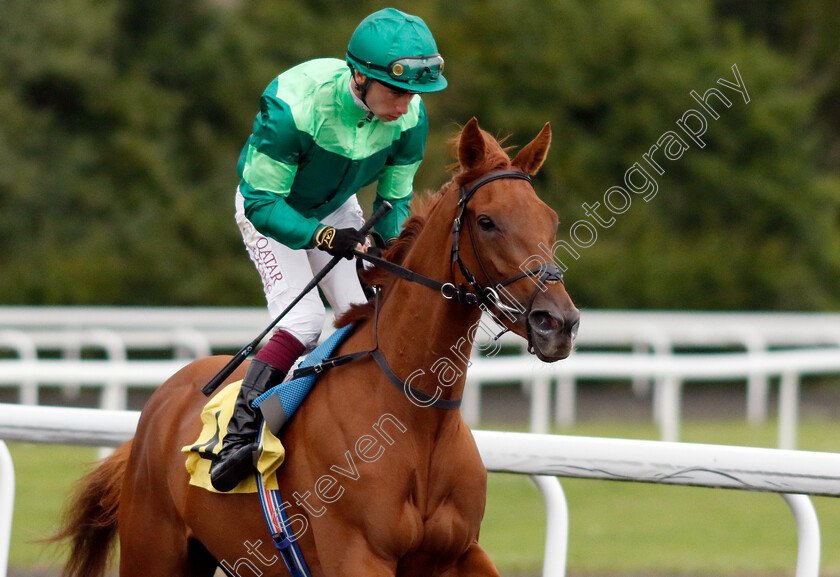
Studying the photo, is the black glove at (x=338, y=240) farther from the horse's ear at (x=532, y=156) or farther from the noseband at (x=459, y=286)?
the horse's ear at (x=532, y=156)

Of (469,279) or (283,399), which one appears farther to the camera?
(283,399)

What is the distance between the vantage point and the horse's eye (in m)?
3.13

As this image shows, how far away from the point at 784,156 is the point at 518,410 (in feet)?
34.5

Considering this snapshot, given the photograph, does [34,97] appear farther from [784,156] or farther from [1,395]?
[784,156]

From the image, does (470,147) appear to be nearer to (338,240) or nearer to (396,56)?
(396,56)

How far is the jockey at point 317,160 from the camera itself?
354cm

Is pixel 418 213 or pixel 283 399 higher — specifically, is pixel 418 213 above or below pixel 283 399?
above

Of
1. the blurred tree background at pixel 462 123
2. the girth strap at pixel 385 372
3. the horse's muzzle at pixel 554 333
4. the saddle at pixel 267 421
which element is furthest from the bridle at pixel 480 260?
the blurred tree background at pixel 462 123

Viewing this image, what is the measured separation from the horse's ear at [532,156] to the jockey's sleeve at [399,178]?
2.23ft

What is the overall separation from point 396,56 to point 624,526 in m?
4.69

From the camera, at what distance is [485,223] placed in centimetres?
315

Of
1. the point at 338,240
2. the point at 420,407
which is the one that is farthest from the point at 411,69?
the point at 420,407

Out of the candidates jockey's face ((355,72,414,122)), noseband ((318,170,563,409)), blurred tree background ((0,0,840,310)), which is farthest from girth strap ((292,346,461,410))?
blurred tree background ((0,0,840,310))

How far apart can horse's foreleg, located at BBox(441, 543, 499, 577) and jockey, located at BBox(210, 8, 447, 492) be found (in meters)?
0.74
